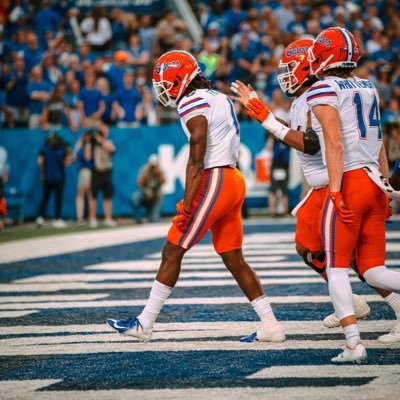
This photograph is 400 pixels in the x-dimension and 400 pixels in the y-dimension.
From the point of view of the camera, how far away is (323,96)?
18.7ft

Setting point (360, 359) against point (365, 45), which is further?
point (365, 45)

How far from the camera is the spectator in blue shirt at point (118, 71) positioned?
20219 millimetres

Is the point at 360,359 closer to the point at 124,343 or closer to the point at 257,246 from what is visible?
the point at 124,343

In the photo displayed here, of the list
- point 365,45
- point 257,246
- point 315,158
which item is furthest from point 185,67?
point 365,45

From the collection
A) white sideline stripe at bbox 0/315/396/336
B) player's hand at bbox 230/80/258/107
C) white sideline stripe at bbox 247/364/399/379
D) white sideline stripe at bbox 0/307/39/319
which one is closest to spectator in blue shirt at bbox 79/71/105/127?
white sideline stripe at bbox 0/307/39/319

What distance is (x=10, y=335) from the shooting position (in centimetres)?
695

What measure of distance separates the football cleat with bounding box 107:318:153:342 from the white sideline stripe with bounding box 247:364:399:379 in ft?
3.94

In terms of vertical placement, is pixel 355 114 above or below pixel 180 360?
above

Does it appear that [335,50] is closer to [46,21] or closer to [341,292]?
[341,292]

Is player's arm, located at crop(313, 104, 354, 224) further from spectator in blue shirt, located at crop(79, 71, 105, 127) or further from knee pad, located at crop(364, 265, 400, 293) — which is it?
spectator in blue shirt, located at crop(79, 71, 105, 127)

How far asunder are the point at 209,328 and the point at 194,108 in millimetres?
1550

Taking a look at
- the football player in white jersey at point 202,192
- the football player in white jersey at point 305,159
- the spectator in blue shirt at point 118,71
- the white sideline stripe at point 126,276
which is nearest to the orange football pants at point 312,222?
the football player in white jersey at point 305,159

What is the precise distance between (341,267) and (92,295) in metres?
3.72

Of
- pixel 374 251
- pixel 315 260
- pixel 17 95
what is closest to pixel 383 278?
pixel 374 251
